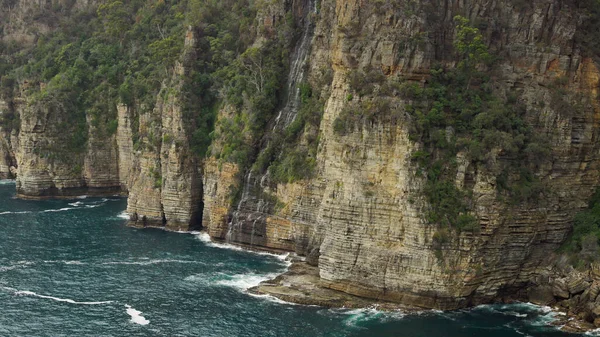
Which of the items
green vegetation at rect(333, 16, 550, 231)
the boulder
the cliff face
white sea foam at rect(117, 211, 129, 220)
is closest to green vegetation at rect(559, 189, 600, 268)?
the cliff face

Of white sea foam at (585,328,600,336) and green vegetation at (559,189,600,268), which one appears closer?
white sea foam at (585,328,600,336)

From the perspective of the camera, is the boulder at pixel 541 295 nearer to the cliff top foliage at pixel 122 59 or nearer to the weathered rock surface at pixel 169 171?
the weathered rock surface at pixel 169 171

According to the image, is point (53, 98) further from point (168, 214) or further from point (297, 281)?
point (297, 281)

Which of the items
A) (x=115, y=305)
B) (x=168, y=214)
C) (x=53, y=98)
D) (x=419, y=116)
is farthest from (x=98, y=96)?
(x=419, y=116)

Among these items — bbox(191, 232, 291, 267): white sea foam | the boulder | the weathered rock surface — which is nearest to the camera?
the boulder

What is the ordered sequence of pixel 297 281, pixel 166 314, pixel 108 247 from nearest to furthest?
pixel 166 314 < pixel 297 281 < pixel 108 247

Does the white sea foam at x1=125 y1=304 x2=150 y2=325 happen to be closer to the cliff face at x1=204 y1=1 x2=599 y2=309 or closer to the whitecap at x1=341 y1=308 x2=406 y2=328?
the cliff face at x1=204 y1=1 x2=599 y2=309

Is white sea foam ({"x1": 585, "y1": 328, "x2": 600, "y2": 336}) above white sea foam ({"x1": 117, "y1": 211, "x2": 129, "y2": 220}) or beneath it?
beneath
